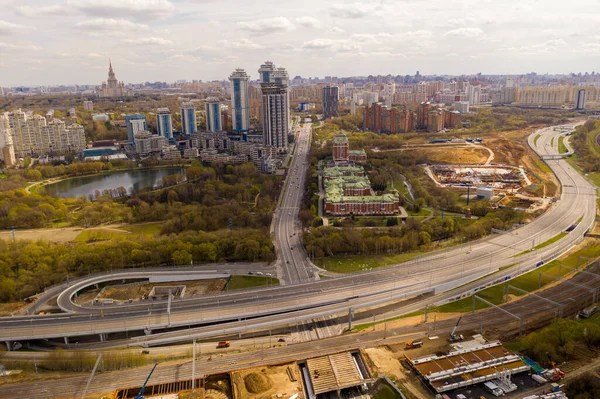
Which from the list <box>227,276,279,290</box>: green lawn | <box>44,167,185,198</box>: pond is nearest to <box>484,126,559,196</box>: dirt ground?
<box>227,276,279,290</box>: green lawn

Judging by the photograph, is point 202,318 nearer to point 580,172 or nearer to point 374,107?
point 580,172

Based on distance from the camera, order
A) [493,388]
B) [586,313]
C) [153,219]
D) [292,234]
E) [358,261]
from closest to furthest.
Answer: [493,388]
[586,313]
[358,261]
[292,234]
[153,219]

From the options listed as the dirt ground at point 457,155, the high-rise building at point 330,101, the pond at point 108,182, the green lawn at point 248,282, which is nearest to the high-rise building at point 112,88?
the high-rise building at point 330,101

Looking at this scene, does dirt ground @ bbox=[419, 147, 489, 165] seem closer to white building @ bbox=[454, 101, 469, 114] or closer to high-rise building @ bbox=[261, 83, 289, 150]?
high-rise building @ bbox=[261, 83, 289, 150]

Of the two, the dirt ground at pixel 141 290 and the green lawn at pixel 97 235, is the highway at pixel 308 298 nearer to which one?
the dirt ground at pixel 141 290

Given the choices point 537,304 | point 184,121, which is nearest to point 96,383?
point 537,304

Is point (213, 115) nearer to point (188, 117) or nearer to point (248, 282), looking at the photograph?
point (188, 117)

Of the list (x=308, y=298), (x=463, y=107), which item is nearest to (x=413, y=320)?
(x=308, y=298)
